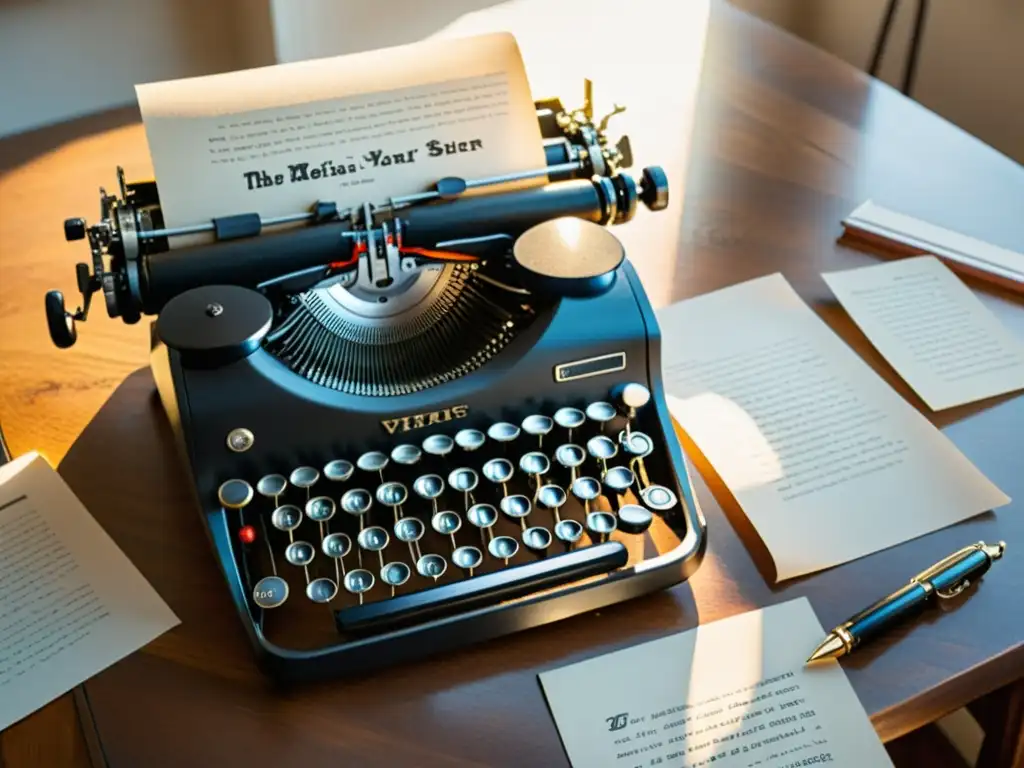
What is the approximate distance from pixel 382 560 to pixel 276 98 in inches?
19.4

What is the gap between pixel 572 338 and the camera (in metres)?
1.02

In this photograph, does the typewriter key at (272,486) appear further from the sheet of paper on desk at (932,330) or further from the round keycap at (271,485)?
the sheet of paper on desk at (932,330)

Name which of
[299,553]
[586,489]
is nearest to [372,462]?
[299,553]

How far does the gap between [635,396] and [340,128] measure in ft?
1.37

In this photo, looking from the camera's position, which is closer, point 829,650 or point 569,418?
point 829,650

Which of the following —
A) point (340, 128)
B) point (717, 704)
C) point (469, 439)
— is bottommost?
point (717, 704)

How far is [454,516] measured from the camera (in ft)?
3.16

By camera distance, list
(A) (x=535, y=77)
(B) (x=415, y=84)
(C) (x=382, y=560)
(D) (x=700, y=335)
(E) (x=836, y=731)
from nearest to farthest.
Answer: (E) (x=836, y=731) → (C) (x=382, y=560) → (B) (x=415, y=84) → (D) (x=700, y=335) → (A) (x=535, y=77)

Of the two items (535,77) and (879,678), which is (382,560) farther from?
(535,77)

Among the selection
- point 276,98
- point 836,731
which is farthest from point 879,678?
point 276,98

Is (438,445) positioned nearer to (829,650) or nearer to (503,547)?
(503,547)

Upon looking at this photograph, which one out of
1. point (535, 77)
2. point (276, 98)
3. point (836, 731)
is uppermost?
point (276, 98)

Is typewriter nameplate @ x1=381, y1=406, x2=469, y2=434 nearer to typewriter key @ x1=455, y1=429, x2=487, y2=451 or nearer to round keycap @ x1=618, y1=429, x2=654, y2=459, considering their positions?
typewriter key @ x1=455, y1=429, x2=487, y2=451

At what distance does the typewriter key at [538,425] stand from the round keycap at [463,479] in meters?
0.07
